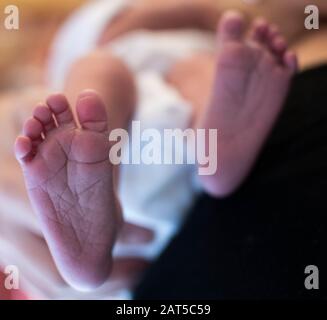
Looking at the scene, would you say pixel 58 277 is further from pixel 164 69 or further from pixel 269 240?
pixel 164 69

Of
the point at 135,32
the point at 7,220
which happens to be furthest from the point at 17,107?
the point at 135,32

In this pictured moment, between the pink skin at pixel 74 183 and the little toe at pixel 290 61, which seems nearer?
the pink skin at pixel 74 183

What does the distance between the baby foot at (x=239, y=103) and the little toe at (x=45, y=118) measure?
0.14 metres

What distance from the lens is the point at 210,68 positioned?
54cm

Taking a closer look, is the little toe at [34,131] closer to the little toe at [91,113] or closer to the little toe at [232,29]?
the little toe at [91,113]

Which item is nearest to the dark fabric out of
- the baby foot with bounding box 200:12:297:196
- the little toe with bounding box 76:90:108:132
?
the baby foot with bounding box 200:12:297:196

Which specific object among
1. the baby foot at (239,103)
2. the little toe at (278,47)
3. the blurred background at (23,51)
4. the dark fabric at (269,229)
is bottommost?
the dark fabric at (269,229)

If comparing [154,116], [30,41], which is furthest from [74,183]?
[30,41]

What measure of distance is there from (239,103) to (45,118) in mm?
175

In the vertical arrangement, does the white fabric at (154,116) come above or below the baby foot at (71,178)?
above

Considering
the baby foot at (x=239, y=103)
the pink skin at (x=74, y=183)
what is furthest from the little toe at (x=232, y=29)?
the pink skin at (x=74, y=183)

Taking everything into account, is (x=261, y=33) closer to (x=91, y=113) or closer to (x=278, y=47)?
(x=278, y=47)

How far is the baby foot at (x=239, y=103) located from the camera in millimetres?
449

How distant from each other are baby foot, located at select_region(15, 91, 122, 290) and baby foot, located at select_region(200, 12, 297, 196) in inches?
4.6
